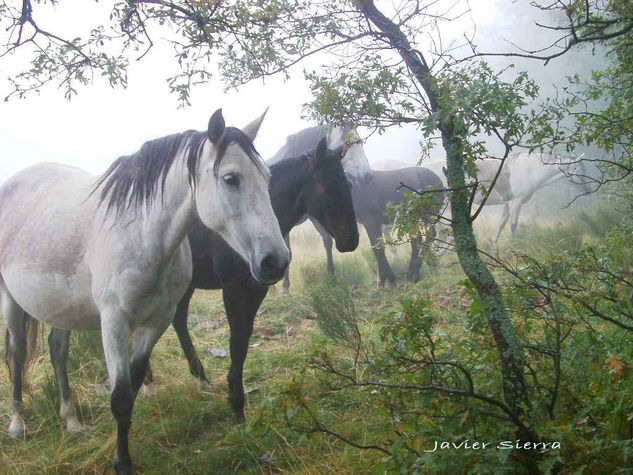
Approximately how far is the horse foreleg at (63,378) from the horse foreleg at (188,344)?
84cm

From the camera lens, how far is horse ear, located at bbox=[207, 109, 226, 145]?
7.61ft

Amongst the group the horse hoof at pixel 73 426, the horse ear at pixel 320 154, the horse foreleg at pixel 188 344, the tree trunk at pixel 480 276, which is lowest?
the horse hoof at pixel 73 426

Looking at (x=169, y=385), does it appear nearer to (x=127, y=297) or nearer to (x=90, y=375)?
(x=90, y=375)

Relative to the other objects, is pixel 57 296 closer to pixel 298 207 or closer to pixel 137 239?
pixel 137 239

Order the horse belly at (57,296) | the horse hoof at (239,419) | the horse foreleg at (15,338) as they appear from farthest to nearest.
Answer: the horse foreleg at (15,338), the horse hoof at (239,419), the horse belly at (57,296)

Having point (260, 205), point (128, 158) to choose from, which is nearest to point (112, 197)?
point (128, 158)

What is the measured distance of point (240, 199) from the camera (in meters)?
2.32

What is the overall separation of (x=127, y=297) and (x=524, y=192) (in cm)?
1158

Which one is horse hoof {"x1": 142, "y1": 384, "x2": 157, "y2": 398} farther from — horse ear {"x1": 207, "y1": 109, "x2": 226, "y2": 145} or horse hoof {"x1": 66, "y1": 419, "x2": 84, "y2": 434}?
horse ear {"x1": 207, "y1": 109, "x2": 226, "y2": 145}

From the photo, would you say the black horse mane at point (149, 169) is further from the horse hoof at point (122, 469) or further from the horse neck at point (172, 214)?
the horse hoof at point (122, 469)

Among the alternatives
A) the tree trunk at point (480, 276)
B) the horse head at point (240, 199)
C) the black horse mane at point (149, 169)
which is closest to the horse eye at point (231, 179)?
the horse head at point (240, 199)

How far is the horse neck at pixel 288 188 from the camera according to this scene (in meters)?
3.65

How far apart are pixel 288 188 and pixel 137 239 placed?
1.39 m

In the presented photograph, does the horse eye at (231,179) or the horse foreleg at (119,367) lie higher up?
the horse eye at (231,179)
